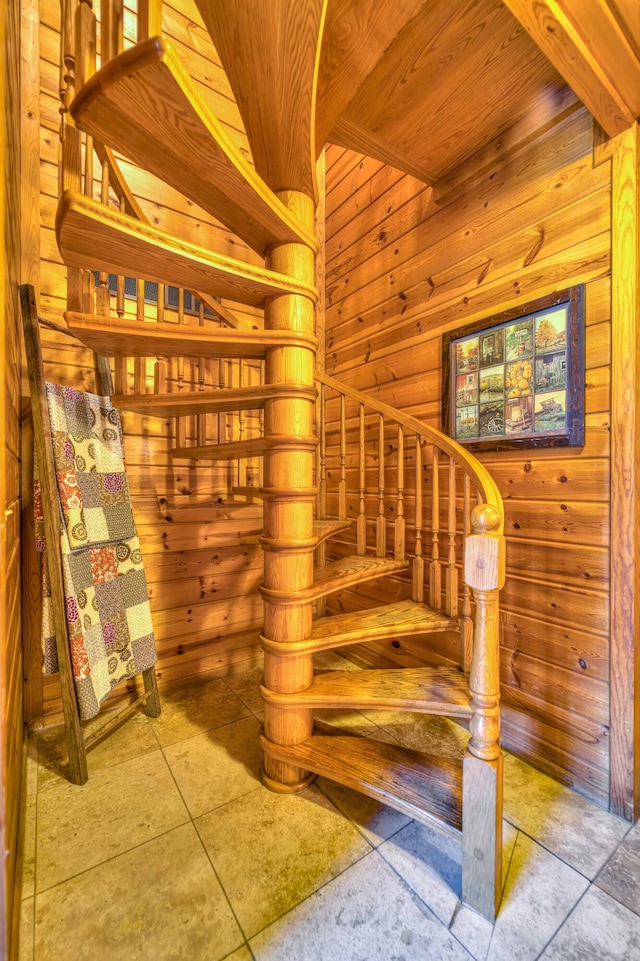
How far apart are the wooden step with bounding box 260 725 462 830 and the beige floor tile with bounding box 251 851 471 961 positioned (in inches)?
7.8

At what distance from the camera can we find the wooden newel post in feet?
3.26

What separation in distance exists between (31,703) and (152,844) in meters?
0.96

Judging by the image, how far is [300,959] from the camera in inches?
36.0

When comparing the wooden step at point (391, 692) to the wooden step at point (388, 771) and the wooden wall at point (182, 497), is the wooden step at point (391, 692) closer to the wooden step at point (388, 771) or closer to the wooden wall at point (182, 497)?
the wooden step at point (388, 771)

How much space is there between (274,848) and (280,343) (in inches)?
64.0

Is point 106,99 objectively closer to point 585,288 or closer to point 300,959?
point 585,288

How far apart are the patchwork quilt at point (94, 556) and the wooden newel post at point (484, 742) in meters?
1.35

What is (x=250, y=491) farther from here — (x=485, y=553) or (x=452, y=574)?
(x=485, y=553)

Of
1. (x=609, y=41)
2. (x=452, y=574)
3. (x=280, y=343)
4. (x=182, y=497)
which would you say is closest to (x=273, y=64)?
(x=280, y=343)

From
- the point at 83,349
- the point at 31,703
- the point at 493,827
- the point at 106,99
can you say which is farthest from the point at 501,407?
the point at 31,703

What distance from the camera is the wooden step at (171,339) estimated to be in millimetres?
1162

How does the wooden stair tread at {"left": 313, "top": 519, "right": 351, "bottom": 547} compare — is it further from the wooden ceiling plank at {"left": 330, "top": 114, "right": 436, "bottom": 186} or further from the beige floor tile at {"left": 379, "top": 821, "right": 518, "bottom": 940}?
the wooden ceiling plank at {"left": 330, "top": 114, "right": 436, "bottom": 186}

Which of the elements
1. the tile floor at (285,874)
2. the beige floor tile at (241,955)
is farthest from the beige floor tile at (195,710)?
the beige floor tile at (241,955)

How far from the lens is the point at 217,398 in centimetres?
138
